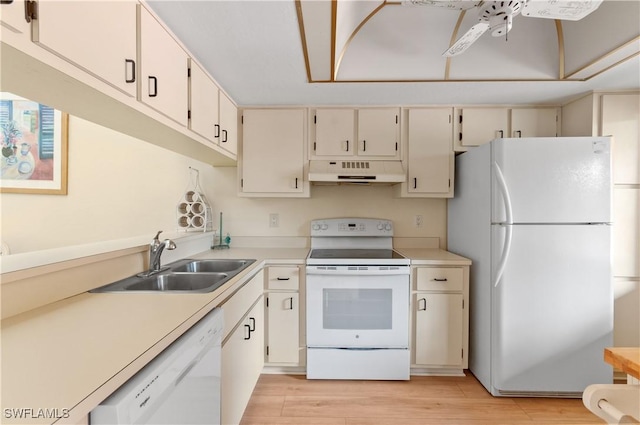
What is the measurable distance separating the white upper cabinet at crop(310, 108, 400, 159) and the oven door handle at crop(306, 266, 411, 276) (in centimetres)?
98

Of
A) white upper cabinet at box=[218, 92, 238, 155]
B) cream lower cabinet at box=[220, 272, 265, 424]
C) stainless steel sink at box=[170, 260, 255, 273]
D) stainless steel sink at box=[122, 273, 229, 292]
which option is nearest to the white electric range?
cream lower cabinet at box=[220, 272, 265, 424]

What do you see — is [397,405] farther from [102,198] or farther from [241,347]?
[102,198]

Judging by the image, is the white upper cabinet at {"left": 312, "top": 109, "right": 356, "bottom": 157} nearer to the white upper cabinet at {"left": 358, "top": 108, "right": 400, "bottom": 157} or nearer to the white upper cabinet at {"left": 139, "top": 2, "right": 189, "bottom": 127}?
the white upper cabinet at {"left": 358, "top": 108, "right": 400, "bottom": 157}

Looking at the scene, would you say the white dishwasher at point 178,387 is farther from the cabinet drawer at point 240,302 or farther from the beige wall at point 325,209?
the beige wall at point 325,209

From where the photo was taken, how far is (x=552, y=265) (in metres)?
1.98

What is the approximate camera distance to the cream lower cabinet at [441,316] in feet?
7.48

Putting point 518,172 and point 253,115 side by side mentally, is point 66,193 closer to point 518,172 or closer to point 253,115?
point 253,115

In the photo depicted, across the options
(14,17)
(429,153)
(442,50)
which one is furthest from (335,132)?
(14,17)

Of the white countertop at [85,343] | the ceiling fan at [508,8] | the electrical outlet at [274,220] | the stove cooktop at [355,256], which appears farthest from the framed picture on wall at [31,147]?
the ceiling fan at [508,8]

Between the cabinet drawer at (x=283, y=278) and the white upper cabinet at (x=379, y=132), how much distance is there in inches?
45.9

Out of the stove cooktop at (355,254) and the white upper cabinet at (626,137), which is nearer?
the white upper cabinet at (626,137)

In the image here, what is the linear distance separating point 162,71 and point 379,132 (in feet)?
5.71

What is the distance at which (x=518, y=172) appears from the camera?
78.7 inches

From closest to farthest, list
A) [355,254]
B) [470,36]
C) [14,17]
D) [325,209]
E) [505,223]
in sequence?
[14,17], [470,36], [505,223], [355,254], [325,209]
